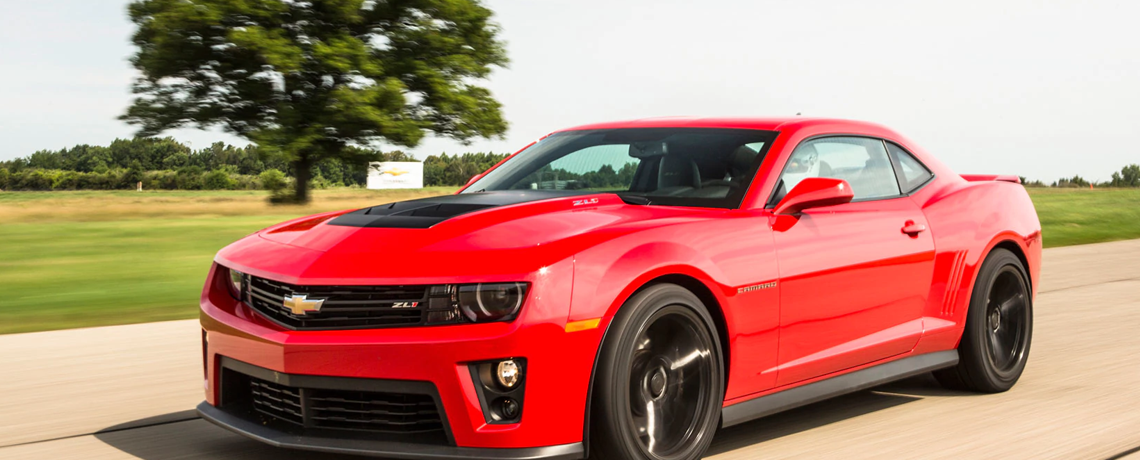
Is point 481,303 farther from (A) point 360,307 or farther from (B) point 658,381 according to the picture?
(B) point 658,381

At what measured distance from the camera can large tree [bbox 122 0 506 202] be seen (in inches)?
1099

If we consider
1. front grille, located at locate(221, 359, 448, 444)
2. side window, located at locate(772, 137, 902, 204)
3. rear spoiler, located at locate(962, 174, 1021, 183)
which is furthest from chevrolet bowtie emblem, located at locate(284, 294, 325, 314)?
rear spoiler, located at locate(962, 174, 1021, 183)

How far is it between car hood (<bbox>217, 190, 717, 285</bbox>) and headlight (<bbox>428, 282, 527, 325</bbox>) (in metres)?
0.04

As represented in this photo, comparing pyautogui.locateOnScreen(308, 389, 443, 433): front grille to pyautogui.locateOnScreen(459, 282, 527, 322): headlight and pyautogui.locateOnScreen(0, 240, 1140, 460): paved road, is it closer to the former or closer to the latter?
pyautogui.locateOnScreen(459, 282, 527, 322): headlight

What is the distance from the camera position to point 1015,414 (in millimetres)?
5066

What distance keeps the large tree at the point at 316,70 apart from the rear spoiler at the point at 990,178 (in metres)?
22.7

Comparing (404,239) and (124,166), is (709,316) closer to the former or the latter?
(404,239)

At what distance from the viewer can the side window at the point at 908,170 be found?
5391 mm

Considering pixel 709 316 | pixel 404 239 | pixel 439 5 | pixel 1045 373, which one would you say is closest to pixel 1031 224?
pixel 1045 373

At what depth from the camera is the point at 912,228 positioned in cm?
505

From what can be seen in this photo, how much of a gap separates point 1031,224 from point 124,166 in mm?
64492

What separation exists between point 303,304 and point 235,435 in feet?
4.08

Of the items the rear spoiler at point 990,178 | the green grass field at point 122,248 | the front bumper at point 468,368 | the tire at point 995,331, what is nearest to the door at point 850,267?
the tire at point 995,331

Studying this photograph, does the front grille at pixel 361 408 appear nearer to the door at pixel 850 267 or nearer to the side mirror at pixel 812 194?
the door at pixel 850 267
